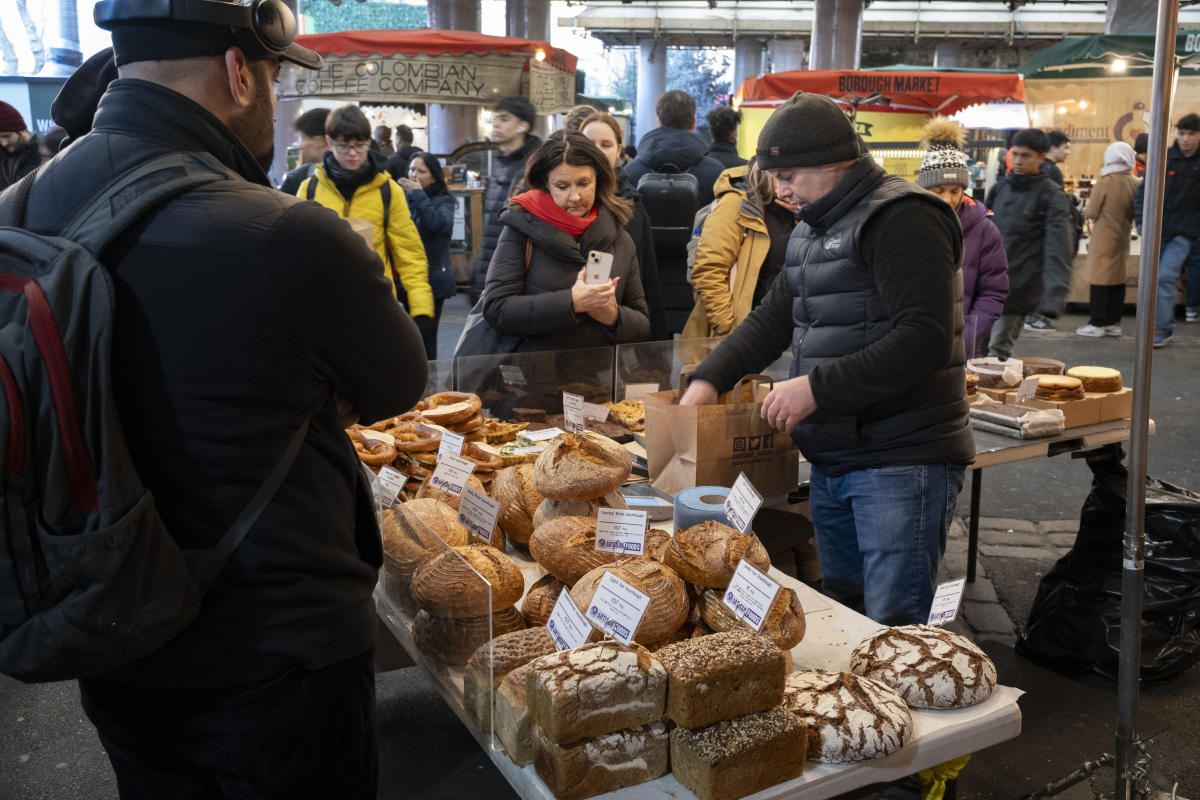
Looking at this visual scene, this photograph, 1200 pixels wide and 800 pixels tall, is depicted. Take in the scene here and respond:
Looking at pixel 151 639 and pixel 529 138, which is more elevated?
pixel 529 138

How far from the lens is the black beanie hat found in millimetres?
2271

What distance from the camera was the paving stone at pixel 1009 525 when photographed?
489 centimetres

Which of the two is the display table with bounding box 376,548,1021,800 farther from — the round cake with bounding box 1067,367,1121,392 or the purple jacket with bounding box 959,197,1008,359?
the purple jacket with bounding box 959,197,1008,359

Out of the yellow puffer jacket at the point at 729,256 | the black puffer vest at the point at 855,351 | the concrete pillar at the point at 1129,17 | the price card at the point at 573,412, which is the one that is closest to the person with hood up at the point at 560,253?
the price card at the point at 573,412

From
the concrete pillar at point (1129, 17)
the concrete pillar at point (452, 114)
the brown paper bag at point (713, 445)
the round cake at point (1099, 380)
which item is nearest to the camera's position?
the brown paper bag at point (713, 445)

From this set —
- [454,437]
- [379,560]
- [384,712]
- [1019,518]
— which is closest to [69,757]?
[384,712]

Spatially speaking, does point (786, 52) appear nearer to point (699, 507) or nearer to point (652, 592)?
point (699, 507)

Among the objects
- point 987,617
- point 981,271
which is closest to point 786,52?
point 981,271

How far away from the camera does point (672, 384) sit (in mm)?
3836

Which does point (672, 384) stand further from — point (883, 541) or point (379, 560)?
point (379, 560)

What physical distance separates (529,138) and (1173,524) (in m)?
3.44

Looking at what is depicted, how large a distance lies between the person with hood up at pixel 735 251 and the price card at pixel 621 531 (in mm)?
2670

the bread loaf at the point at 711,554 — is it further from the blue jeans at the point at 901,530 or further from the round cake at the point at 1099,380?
the round cake at the point at 1099,380

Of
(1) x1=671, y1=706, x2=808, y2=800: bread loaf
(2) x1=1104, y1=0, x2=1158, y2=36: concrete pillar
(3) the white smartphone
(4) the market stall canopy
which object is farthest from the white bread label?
(2) x1=1104, y1=0, x2=1158, y2=36: concrete pillar
